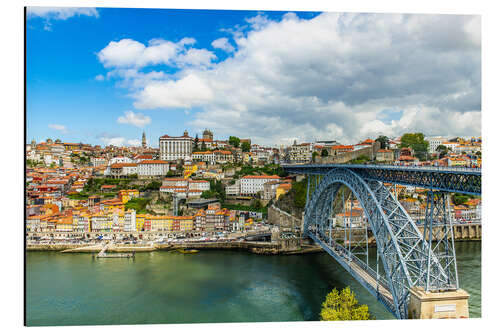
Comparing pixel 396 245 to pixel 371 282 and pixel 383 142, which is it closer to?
pixel 371 282

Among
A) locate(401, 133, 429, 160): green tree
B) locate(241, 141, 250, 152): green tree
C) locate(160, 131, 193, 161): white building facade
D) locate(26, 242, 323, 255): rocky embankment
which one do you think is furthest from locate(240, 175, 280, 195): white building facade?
locate(241, 141, 250, 152): green tree

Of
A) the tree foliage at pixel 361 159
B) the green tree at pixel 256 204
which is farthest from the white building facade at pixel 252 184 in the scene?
the tree foliage at pixel 361 159

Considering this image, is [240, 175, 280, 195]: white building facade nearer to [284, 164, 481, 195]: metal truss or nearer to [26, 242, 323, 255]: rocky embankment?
[26, 242, 323, 255]: rocky embankment

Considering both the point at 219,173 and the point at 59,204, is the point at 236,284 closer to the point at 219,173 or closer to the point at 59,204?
the point at 59,204

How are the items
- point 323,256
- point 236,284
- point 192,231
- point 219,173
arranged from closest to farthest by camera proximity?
point 236,284
point 323,256
point 192,231
point 219,173

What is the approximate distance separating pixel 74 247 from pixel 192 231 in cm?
388

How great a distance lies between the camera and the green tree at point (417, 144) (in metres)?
12.2

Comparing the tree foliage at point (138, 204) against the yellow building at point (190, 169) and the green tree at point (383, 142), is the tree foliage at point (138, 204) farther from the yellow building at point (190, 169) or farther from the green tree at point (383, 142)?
the green tree at point (383, 142)

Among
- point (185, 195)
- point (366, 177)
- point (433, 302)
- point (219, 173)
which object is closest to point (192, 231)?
point (185, 195)

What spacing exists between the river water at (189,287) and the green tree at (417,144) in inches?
163

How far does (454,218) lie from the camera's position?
34.3 ft

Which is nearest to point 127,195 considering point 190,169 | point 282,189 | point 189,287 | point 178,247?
point 190,169

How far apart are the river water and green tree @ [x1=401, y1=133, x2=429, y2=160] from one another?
413cm

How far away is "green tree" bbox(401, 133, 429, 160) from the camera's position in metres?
12.2
